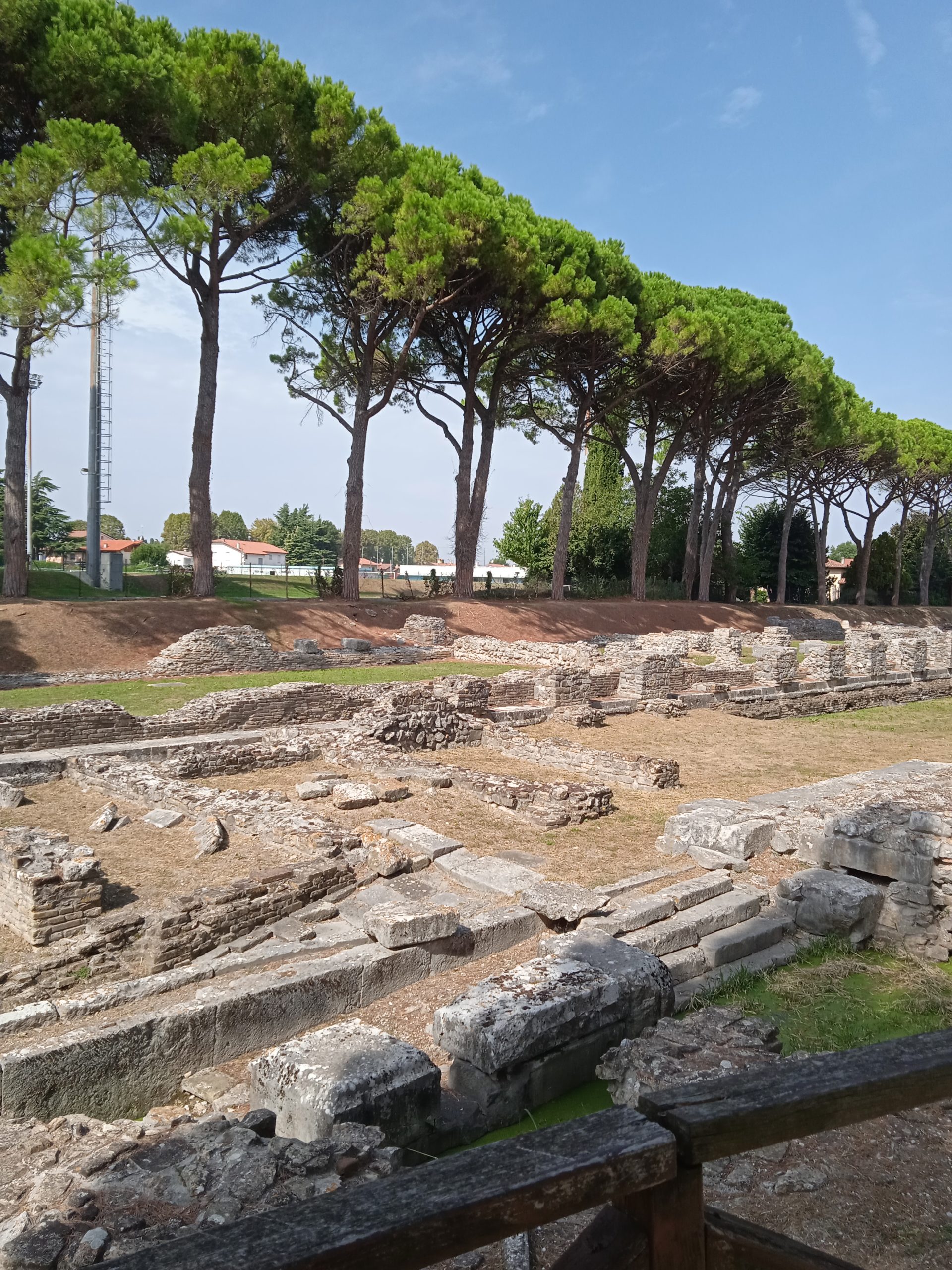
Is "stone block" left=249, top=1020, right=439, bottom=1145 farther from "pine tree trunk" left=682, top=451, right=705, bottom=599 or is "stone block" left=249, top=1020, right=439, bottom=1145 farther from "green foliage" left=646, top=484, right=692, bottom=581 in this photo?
"green foliage" left=646, top=484, right=692, bottom=581

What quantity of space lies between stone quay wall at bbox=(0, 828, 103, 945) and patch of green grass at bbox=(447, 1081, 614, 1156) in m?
3.24

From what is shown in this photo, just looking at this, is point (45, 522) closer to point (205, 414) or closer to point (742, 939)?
point (205, 414)

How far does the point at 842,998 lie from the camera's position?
515 centimetres

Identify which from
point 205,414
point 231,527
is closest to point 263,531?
point 231,527

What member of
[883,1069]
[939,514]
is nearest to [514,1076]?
[883,1069]

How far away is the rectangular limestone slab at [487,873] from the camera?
6680 millimetres

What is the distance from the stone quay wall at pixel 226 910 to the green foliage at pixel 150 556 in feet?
162

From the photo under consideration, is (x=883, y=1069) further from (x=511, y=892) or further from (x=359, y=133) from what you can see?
(x=359, y=133)

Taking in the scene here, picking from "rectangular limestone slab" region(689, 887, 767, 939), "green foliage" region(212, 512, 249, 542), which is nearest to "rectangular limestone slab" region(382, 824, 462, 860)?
"rectangular limestone slab" region(689, 887, 767, 939)

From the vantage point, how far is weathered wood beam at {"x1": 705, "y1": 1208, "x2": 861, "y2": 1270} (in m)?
1.39

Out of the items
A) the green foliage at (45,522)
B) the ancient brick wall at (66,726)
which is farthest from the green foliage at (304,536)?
the ancient brick wall at (66,726)

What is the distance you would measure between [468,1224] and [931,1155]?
3.23 m

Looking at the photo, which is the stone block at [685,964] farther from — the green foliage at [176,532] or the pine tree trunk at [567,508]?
the green foliage at [176,532]

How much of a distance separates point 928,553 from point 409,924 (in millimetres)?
55499
